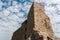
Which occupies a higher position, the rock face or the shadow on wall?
the rock face

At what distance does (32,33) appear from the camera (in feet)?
53.7

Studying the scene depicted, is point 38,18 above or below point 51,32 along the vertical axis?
above

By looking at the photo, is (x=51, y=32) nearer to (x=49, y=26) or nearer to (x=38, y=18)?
(x=49, y=26)

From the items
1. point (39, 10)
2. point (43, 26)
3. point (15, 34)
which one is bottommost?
point (15, 34)

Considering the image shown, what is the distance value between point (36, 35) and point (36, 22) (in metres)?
1.34

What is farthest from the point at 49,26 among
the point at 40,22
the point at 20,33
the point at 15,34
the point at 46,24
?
the point at 15,34

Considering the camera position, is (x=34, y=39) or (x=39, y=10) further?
(x=39, y=10)

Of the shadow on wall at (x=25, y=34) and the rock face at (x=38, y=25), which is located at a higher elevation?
the rock face at (x=38, y=25)

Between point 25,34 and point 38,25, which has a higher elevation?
point 38,25

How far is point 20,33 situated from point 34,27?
6.86 m

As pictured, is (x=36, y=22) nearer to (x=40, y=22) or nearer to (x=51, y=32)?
(x=40, y=22)

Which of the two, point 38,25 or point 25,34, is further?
point 25,34

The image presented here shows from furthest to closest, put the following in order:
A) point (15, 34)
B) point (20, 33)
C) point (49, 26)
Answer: point (15, 34)
point (20, 33)
point (49, 26)

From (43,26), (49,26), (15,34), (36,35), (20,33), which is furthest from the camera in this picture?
(15,34)
